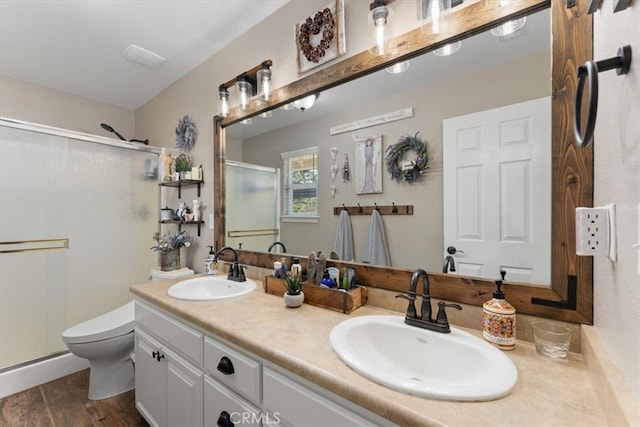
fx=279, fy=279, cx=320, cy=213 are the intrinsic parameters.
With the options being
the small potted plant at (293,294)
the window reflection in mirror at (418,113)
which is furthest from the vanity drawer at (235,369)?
the window reflection in mirror at (418,113)

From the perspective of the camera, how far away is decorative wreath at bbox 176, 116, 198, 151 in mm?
2330

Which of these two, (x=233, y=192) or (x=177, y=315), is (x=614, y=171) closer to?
(x=177, y=315)

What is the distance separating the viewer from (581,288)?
823 mm

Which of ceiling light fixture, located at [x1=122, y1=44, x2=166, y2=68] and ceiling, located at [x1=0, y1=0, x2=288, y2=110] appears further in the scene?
ceiling light fixture, located at [x1=122, y1=44, x2=166, y2=68]

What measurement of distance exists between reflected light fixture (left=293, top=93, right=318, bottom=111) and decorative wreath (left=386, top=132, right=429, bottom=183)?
21.7 inches

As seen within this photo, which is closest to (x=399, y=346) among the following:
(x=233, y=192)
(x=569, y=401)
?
(x=569, y=401)

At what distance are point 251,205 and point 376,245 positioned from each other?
3.39ft

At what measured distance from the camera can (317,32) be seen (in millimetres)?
1465

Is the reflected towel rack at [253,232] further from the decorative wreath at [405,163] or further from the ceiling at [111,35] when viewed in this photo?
the ceiling at [111,35]

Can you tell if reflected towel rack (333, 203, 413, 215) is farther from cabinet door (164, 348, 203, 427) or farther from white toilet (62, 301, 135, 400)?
white toilet (62, 301, 135, 400)

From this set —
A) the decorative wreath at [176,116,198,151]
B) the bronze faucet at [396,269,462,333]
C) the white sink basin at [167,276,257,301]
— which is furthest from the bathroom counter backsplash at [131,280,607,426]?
the decorative wreath at [176,116,198,151]

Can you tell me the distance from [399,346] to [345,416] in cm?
35

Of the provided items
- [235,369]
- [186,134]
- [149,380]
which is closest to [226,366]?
[235,369]

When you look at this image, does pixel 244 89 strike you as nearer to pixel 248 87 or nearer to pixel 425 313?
pixel 248 87
